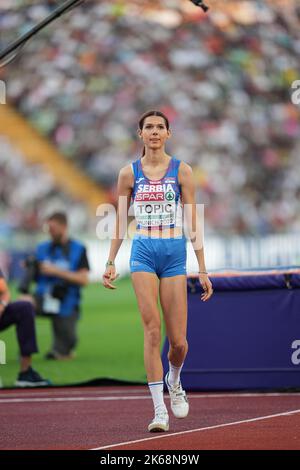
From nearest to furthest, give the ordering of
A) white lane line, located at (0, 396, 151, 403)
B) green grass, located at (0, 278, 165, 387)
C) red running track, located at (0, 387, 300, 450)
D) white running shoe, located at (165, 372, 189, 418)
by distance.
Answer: red running track, located at (0, 387, 300, 450)
white running shoe, located at (165, 372, 189, 418)
white lane line, located at (0, 396, 151, 403)
green grass, located at (0, 278, 165, 387)

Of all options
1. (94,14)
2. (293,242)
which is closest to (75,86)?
(94,14)

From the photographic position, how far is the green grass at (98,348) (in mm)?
12758

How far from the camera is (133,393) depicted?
10500 millimetres

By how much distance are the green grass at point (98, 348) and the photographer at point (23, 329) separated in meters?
0.34

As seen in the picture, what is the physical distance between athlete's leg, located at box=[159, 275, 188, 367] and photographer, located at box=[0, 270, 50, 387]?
404 cm

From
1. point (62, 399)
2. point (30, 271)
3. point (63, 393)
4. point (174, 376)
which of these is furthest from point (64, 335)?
point (174, 376)

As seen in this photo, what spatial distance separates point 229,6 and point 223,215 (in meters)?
8.86

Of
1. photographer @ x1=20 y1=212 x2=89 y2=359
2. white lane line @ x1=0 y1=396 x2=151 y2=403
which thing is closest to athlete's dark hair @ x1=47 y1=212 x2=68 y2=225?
photographer @ x1=20 y1=212 x2=89 y2=359

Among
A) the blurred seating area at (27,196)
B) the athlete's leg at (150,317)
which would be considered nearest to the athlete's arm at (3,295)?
the athlete's leg at (150,317)

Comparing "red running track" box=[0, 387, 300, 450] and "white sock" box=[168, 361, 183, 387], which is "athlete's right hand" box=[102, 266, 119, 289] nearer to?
"white sock" box=[168, 361, 183, 387]

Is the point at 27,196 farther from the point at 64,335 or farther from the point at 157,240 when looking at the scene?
the point at 157,240

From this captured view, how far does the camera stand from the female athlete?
24.3 feet

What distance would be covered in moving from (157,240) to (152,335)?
2.09 ft

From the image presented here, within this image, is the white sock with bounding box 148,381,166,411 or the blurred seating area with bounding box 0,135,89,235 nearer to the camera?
the white sock with bounding box 148,381,166,411
